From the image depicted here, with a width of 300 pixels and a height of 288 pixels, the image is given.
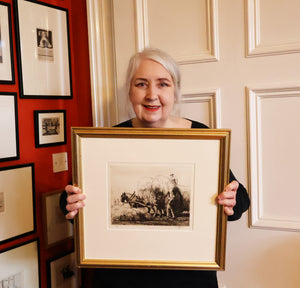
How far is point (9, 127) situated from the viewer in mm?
1462

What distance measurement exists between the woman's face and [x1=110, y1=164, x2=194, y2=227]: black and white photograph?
0.83ft

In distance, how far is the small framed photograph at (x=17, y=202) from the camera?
4.76 feet

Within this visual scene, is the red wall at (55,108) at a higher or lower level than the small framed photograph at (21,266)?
higher

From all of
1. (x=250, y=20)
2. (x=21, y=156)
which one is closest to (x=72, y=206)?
(x=21, y=156)

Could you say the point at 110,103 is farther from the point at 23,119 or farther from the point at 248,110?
the point at 248,110

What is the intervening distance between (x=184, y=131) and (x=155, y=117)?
0.23 m

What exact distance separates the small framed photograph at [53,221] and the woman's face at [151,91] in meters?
0.64

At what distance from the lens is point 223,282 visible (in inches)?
62.1

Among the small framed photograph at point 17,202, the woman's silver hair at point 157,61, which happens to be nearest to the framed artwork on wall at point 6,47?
the small framed photograph at point 17,202

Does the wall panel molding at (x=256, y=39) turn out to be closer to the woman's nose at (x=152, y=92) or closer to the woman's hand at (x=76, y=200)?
the woman's nose at (x=152, y=92)

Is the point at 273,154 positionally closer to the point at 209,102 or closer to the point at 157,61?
the point at 209,102

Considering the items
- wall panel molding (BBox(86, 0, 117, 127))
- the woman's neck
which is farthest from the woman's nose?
wall panel molding (BBox(86, 0, 117, 127))

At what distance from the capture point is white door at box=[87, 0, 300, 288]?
1412mm

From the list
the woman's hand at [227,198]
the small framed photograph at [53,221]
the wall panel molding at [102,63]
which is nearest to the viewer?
the woman's hand at [227,198]
